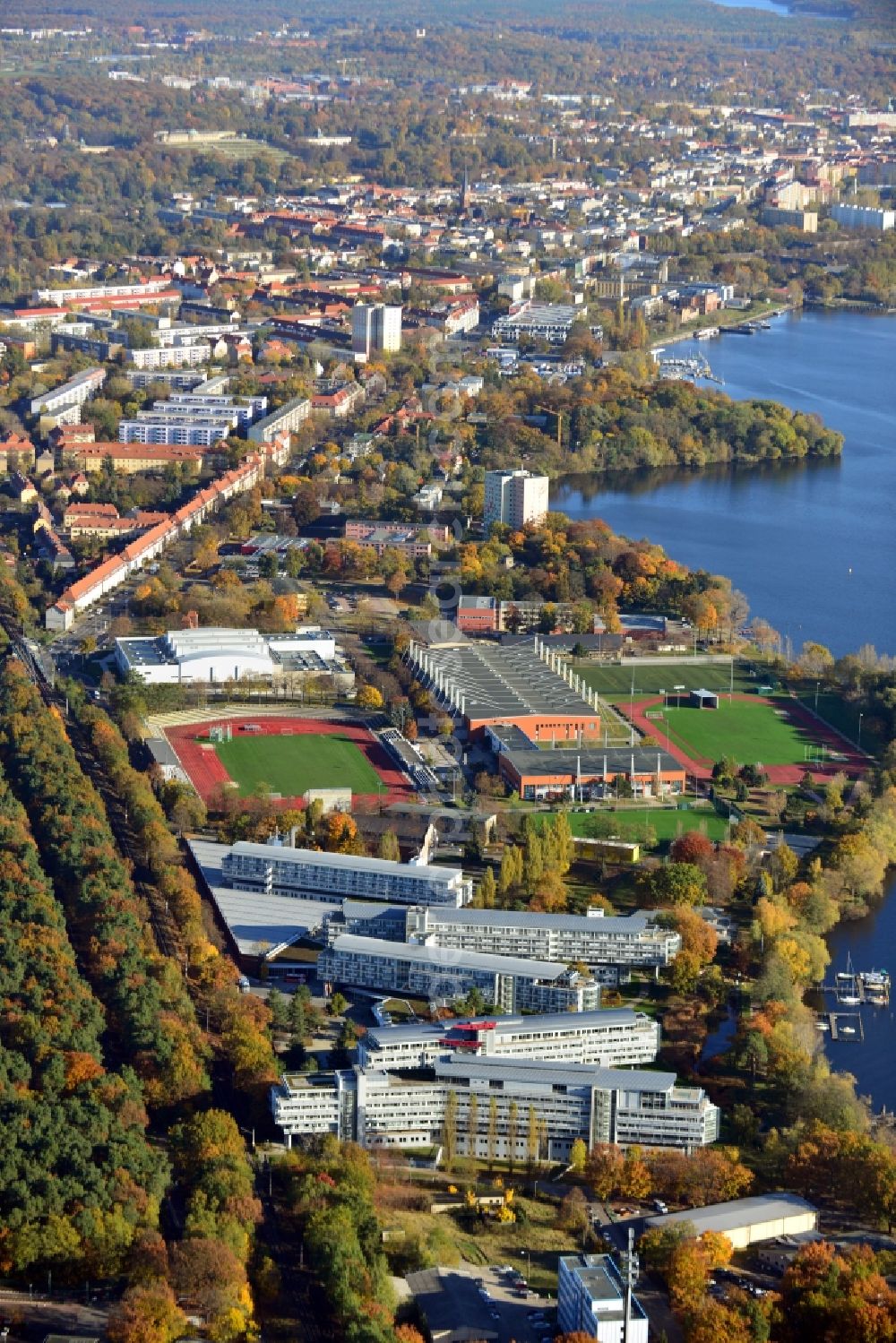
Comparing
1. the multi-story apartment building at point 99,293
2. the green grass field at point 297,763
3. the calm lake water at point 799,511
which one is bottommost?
the calm lake water at point 799,511

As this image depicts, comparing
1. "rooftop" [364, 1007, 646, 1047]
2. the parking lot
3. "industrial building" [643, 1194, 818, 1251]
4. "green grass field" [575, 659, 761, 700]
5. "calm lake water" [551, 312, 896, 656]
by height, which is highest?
"rooftop" [364, 1007, 646, 1047]

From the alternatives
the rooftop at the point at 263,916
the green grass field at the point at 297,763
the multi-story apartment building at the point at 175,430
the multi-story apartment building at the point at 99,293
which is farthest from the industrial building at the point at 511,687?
the multi-story apartment building at the point at 99,293

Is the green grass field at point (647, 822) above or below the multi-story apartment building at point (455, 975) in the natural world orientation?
below

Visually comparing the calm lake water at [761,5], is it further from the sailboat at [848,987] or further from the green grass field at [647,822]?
the sailboat at [848,987]

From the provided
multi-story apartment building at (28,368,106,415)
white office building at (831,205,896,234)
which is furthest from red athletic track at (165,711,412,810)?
white office building at (831,205,896,234)

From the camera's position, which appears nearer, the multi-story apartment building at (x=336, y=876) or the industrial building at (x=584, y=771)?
the multi-story apartment building at (x=336, y=876)

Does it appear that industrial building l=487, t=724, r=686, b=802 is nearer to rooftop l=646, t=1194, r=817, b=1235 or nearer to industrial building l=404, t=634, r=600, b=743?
industrial building l=404, t=634, r=600, b=743

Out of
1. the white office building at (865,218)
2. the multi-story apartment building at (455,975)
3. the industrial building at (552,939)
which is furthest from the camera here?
the white office building at (865,218)
